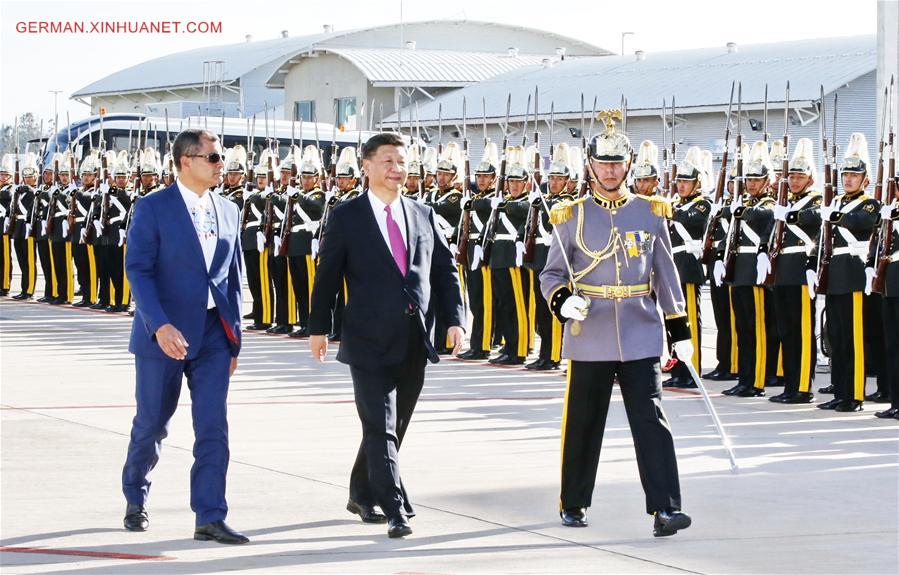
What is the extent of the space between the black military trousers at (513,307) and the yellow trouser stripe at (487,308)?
173 millimetres

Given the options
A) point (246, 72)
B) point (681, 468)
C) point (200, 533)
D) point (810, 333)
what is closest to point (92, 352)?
point (810, 333)

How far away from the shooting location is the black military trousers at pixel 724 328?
13508mm

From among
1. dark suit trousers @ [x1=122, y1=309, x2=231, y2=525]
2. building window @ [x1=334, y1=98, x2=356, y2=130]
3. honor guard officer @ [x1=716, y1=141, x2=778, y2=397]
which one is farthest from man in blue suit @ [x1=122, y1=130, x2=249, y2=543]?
building window @ [x1=334, y1=98, x2=356, y2=130]

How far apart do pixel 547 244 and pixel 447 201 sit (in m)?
1.69

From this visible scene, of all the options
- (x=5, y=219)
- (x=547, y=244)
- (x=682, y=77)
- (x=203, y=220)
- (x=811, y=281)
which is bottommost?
(x=811, y=281)

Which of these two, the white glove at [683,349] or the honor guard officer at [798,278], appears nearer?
the white glove at [683,349]

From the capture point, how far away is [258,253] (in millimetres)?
18922

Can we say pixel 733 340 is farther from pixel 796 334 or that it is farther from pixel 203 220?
pixel 203 220

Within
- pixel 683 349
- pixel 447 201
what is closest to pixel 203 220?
pixel 683 349

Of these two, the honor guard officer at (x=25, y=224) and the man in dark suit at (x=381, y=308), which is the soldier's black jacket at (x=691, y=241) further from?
the honor guard officer at (x=25, y=224)

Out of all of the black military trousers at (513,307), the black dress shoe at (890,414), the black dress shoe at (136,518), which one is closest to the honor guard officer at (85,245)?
the black military trousers at (513,307)

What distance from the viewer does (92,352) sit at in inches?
615

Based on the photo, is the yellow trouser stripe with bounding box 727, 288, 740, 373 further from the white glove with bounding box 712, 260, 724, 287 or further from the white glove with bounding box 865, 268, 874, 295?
the white glove with bounding box 865, 268, 874, 295

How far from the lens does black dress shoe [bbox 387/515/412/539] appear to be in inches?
274
